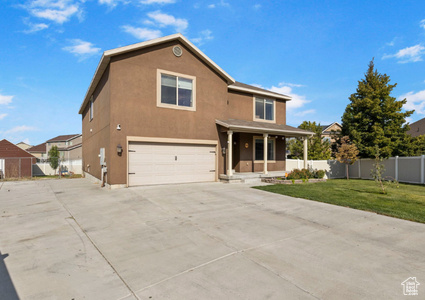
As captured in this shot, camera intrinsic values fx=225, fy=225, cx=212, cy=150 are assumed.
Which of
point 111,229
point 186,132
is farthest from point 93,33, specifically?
point 111,229

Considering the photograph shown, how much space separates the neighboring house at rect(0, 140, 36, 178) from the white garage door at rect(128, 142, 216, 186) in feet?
51.7

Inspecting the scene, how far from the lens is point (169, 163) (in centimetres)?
1142

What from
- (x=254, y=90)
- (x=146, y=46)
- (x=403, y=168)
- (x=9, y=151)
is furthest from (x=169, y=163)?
(x=9, y=151)

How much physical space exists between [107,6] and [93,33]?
1.96 metres

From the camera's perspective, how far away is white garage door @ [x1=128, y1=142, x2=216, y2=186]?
10617 mm

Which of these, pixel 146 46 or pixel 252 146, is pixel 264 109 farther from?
pixel 146 46

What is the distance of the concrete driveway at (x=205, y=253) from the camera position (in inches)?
108

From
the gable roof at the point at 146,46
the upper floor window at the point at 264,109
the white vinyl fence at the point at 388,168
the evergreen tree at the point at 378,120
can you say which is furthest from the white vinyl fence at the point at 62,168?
the evergreen tree at the point at 378,120

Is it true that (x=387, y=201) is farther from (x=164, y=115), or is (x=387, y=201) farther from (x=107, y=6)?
(x=107, y=6)

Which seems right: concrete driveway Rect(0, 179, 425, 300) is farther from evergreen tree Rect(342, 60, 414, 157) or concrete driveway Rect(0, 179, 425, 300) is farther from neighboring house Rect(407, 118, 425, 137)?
neighboring house Rect(407, 118, 425, 137)

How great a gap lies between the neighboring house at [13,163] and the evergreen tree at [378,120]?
2896 cm

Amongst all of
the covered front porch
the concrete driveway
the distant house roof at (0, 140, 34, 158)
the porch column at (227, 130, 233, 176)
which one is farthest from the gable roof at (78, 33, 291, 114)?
the distant house roof at (0, 140, 34, 158)

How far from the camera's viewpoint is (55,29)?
10859mm

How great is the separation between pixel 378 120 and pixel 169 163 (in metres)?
17.5
